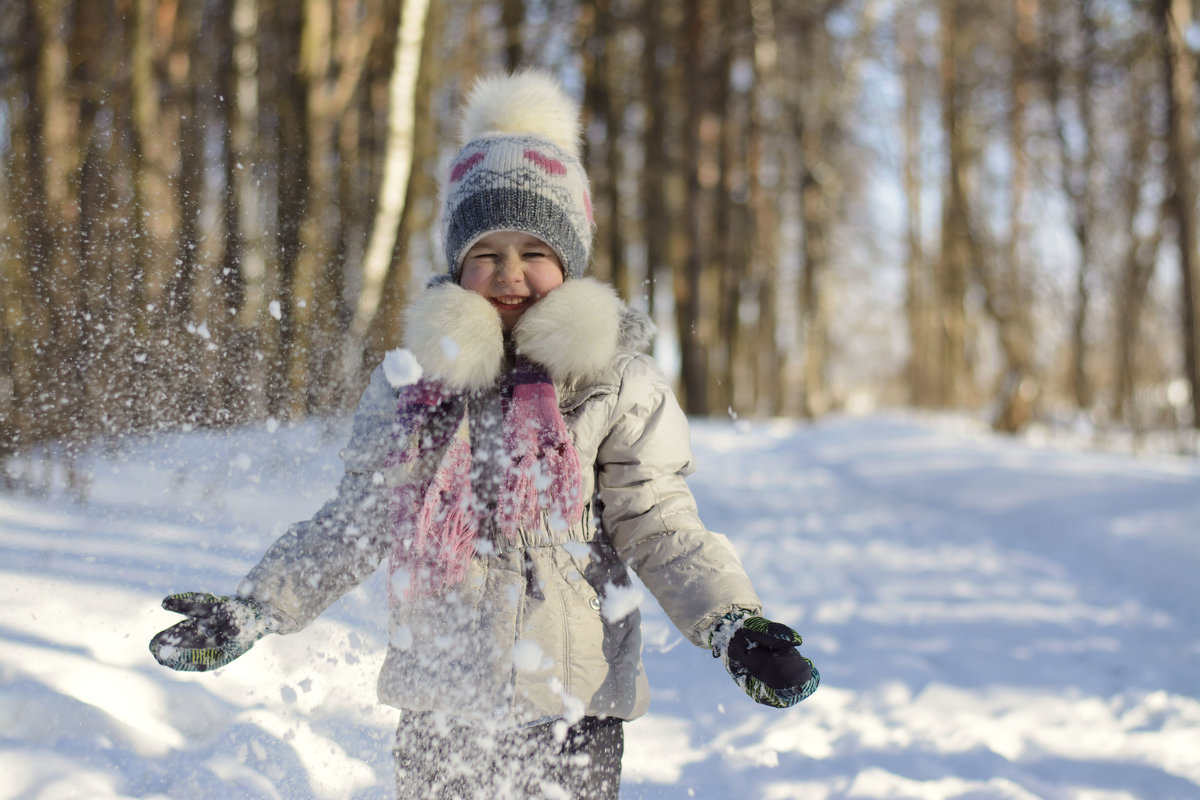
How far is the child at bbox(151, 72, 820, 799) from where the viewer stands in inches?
65.0

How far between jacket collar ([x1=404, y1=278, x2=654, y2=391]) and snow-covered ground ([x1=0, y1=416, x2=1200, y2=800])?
2.51ft

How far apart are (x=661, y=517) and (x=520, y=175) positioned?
831 millimetres

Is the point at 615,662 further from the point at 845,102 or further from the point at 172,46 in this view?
the point at 845,102

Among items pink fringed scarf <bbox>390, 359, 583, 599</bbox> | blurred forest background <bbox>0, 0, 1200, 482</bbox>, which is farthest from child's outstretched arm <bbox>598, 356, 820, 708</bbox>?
blurred forest background <bbox>0, 0, 1200, 482</bbox>

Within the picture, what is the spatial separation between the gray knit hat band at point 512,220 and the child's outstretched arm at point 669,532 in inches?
13.0

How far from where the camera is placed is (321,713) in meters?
2.54

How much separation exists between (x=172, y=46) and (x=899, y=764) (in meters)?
10.2

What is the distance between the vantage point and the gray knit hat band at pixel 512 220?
6.20 ft

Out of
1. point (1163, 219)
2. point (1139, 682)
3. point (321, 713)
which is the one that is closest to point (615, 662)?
point (321, 713)

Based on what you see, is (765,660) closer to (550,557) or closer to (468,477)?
(550,557)

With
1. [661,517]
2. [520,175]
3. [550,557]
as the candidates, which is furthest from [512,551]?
[520,175]

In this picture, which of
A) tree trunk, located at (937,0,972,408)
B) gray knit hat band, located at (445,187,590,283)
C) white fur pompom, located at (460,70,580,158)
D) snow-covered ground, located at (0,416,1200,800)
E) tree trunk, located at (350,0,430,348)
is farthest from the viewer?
tree trunk, located at (937,0,972,408)

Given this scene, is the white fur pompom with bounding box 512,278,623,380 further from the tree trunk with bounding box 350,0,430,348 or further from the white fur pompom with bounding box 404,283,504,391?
the tree trunk with bounding box 350,0,430,348

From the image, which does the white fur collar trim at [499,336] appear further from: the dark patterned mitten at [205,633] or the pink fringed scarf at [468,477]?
the dark patterned mitten at [205,633]
